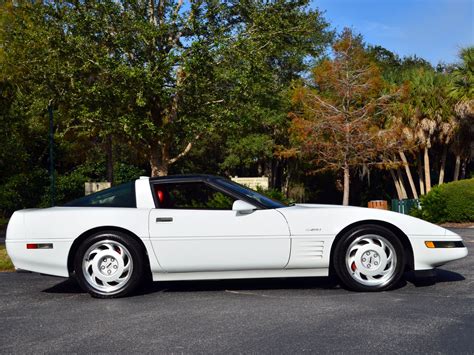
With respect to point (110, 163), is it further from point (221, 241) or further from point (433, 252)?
point (433, 252)

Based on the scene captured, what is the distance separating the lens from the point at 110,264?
5594mm

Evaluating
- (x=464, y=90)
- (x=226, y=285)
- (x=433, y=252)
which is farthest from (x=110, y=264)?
(x=464, y=90)

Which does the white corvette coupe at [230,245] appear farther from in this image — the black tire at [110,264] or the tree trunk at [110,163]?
the tree trunk at [110,163]

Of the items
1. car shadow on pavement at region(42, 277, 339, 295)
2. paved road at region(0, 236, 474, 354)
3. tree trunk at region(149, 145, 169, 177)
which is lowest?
paved road at region(0, 236, 474, 354)

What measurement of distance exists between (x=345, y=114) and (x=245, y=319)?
15254 mm

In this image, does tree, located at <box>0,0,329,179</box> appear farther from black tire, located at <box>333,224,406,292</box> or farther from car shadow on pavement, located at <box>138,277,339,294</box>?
black tire, located at <box>333,224,406,292</box>

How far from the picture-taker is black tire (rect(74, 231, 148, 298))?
18.2ft

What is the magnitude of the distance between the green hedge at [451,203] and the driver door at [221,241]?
1147 centimetres

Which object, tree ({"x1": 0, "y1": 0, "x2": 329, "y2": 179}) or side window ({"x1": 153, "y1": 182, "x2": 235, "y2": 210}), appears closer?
side window ({"x1": 153, "y1": 182, "x2": 235, "y2": 210})

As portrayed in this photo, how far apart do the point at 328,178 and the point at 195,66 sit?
55.0 feet

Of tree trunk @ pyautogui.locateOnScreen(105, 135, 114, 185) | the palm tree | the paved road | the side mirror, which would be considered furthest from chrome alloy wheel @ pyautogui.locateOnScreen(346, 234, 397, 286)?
tree trunk @ pyautogui.locateOnScreen(105, 135, 114, 185)

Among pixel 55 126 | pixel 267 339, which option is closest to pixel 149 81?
pixel 55 126

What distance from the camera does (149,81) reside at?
16.0 meters

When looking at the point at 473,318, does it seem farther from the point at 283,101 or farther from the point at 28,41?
the point at 283,101
